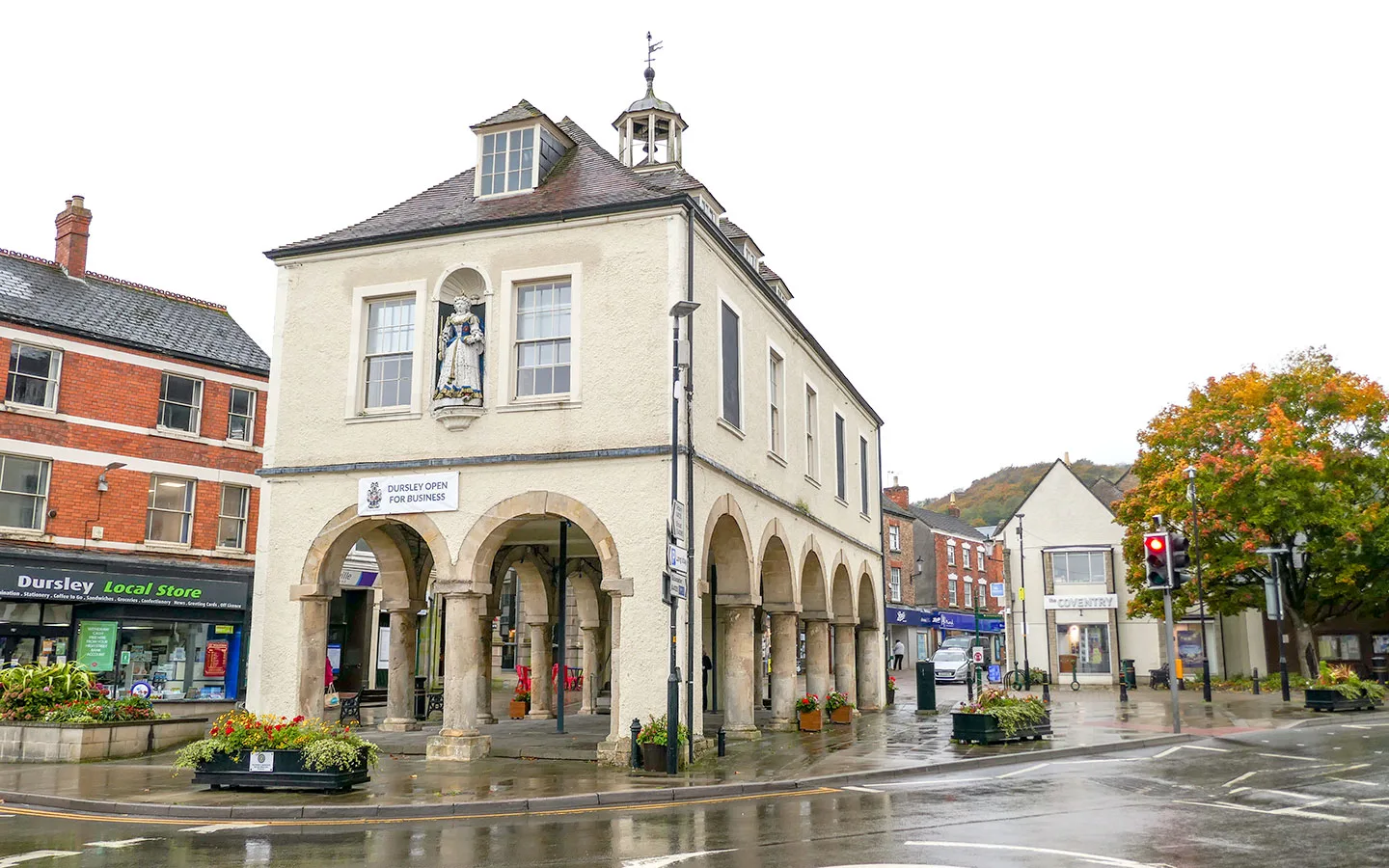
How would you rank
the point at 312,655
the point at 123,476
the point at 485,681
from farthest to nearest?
the point at 123,476 < the point at 485,681 < the point at 312,655

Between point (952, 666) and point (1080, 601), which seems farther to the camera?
point (952, 666)

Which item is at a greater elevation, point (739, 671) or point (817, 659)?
point (817, 659)

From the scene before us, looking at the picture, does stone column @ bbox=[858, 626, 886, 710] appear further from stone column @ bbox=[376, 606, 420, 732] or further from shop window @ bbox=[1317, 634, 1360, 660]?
shop window @ bbox=[1317, 634, 1360, 660]

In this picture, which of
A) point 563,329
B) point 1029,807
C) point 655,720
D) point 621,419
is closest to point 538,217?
point 563,329

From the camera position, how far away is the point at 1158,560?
19.8 metres

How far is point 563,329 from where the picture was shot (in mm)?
18062

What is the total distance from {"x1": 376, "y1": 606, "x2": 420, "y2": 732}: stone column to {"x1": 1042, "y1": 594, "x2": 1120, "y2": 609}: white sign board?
3223 cm

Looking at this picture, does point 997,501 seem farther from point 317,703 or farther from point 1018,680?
point 317,703

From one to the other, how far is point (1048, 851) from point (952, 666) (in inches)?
1658

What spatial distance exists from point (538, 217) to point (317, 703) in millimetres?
8786

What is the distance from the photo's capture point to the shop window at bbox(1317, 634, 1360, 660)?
141 feet

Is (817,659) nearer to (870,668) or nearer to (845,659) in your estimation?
(845,659)

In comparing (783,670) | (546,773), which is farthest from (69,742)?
→ (783,670)

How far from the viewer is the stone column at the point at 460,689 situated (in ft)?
55.7
